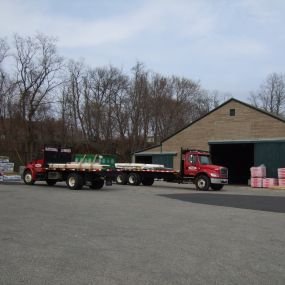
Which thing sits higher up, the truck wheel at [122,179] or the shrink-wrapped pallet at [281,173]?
the shrink-wrapped pallet at [281,173]

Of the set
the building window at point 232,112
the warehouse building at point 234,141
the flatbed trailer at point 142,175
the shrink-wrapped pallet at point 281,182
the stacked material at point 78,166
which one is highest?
the building window at point 232,112

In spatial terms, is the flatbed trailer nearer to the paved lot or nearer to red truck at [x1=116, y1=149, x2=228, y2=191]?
red truck at [x1=116, y1=149, x2=228, y2=191]

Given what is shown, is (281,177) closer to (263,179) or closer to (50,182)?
(263,179)

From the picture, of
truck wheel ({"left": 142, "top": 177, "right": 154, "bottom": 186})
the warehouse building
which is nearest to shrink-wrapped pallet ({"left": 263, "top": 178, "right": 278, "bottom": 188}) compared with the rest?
the warehouse building

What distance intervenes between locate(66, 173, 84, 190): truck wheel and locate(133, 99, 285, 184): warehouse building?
56.6 ft

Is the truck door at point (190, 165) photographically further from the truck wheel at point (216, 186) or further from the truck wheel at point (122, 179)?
the truck wheel at point (122, 179)

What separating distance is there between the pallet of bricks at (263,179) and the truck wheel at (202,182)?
7033 mm

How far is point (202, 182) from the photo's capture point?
32875 mm

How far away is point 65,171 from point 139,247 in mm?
21420

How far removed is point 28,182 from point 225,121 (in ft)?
60.5

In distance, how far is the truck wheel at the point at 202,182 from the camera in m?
32.6

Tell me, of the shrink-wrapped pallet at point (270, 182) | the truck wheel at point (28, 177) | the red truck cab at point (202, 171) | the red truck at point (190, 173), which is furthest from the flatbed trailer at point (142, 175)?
the shrink-wrapped pallet at point (270, 182)

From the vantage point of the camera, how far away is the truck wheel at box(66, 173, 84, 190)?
Result: 95.3 ft

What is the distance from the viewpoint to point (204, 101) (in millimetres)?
84562
